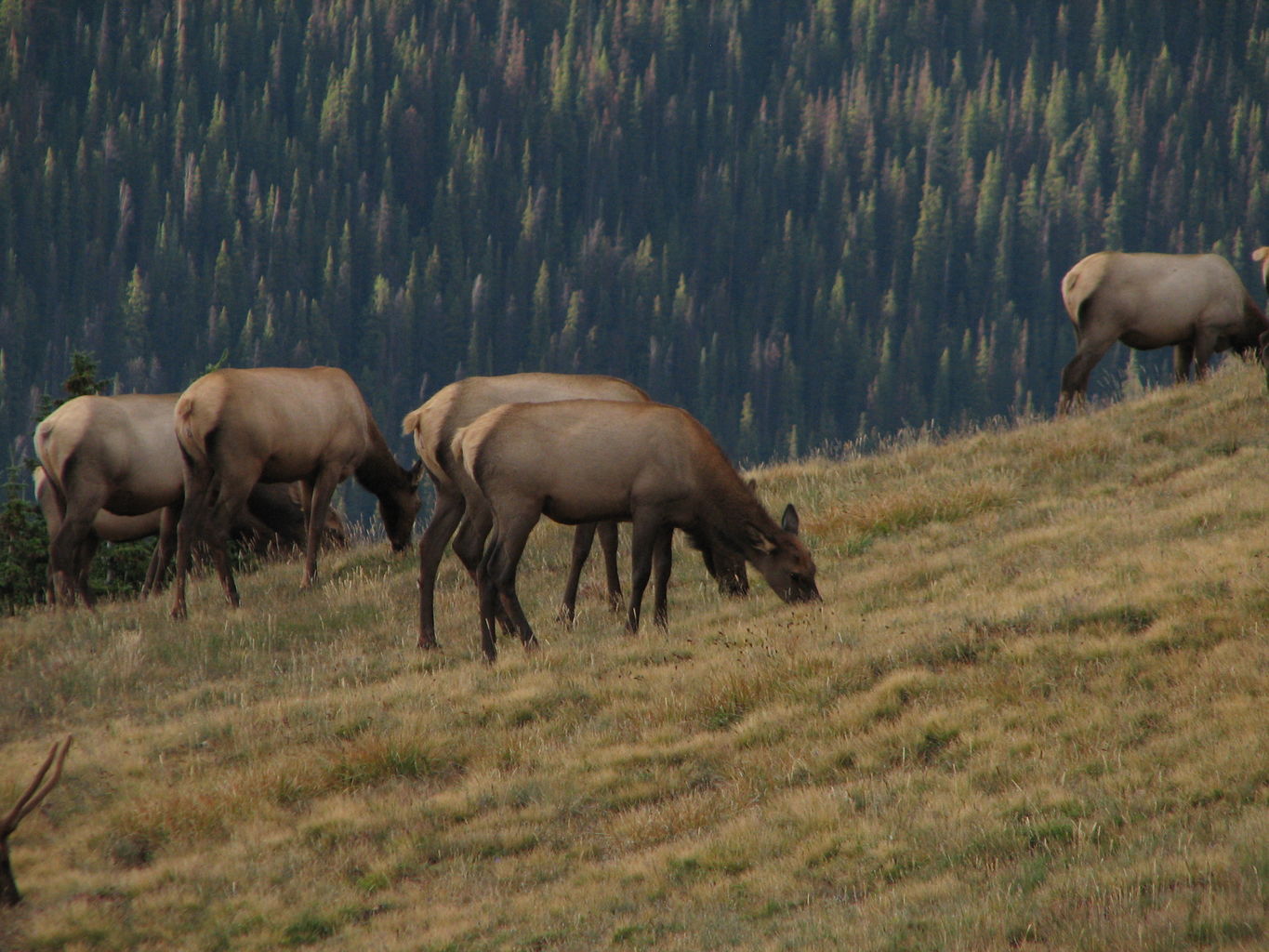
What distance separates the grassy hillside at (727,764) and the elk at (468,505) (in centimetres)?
38

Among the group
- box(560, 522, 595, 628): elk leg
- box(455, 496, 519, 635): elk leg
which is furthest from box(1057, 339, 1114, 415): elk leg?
box(455, 496, 519, 635): elk leg

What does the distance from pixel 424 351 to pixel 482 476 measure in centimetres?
17736

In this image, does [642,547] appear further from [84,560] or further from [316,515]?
[84,560]

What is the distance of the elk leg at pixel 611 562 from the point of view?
559 inches

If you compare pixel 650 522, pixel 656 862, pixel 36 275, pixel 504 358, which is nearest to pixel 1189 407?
pixel 650 522

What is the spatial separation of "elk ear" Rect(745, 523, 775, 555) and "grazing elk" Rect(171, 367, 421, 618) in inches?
231

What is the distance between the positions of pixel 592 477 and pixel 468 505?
1.79m

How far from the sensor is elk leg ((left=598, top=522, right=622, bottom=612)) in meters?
14.2

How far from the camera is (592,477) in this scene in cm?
1198

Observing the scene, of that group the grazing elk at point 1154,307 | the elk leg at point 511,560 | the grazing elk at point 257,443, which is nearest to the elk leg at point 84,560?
the grazing elk at point 257,443

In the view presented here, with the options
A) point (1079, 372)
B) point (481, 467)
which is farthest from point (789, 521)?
point (1079, 372)

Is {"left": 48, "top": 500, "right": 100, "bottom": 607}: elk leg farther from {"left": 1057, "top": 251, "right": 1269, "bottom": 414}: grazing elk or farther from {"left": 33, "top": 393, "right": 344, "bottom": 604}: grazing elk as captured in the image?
{"left": 1057, "top": 251, "right": 1269, "bottom": 414}: grazing elk

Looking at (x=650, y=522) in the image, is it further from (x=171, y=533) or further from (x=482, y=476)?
(x=171, y=533)

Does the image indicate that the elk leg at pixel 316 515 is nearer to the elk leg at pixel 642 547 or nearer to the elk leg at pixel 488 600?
the elk leg at pixel 488 600
